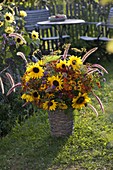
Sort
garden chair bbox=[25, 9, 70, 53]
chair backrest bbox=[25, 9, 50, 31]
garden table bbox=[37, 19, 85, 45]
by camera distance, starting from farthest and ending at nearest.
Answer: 1. chair backrest bbox=[25, 9, 50, 31]
2. garden chair bbox=[25, 9, 70, 53]
3. garden table bbox=[37, 19, 85, 45]

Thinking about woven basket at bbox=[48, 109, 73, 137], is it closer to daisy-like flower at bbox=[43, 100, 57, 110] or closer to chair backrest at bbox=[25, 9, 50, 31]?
daisy-like flower at bbox=[43, 100, 57, 110]

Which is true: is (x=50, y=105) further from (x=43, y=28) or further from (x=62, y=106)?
(x=43, y=28)

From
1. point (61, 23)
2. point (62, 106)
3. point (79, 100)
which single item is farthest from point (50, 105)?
point (61, 23)

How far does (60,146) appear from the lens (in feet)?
11.4

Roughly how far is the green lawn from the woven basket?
6cm

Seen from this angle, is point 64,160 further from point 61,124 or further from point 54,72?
point 54,72

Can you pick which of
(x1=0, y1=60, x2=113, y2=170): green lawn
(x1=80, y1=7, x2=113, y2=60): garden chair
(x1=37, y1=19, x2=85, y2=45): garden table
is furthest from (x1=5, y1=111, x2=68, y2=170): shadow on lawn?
(x1=80, y1=7, x2=113, y2=60): garden chair

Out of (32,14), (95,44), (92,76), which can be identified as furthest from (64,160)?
(32,14)

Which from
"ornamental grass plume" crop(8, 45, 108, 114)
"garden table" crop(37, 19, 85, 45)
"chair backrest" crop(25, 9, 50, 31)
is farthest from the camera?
"chair backrest" crop(25, 9, 50, 31)

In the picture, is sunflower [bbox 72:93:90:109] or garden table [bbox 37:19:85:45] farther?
garden table [bbox 37:19:85:45]

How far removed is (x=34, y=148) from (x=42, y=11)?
4.77 m

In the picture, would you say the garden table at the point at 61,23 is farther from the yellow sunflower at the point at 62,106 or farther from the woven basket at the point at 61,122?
the yellow sunflower at the point at 62,106

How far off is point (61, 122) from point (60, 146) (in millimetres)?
214

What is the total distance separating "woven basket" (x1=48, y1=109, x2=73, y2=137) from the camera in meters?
3.49
